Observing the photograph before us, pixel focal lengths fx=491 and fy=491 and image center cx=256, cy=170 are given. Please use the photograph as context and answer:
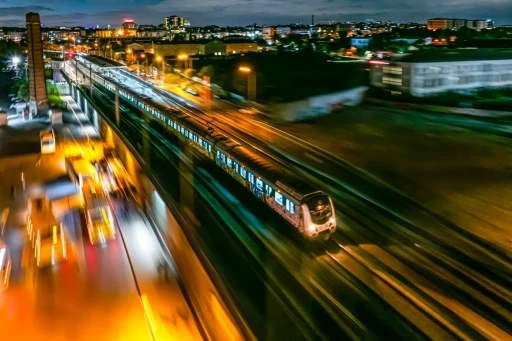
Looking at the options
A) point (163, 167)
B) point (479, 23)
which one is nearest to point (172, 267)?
point (163, 167)

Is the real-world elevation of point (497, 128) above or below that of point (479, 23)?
below

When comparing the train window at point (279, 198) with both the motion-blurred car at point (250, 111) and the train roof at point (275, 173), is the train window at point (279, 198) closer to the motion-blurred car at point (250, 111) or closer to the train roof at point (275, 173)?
the train roof at point (275, 173)

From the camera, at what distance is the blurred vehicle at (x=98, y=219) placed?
16.4 ft

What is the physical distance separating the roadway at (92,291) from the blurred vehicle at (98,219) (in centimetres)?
9

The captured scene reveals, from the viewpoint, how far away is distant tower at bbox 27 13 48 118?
14930mm

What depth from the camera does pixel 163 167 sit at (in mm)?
8102

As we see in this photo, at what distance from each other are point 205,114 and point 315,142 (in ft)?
14.8

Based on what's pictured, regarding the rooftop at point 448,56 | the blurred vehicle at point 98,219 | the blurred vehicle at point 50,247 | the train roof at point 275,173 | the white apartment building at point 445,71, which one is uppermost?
the rooftop at point 448,56

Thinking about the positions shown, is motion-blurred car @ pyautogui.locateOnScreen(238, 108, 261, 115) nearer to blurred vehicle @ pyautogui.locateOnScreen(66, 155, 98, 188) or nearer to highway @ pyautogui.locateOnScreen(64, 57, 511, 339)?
blurred vehicle @ pyautogui.locateOnScreen(66, 155, 98, 188)

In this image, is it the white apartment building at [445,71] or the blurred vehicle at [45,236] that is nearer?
the blurred vehicle at [45,236]

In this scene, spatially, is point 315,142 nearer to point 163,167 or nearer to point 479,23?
point 163,167

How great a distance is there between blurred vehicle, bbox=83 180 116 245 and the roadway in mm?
89

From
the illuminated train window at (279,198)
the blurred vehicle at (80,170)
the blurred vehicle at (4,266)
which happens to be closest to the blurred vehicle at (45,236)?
the blurred vehicle at (4,266)

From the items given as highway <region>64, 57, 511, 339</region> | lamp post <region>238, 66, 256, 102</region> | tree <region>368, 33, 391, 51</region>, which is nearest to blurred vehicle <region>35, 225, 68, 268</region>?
highway <region>64, 57, 511, 339</region>
